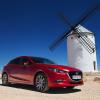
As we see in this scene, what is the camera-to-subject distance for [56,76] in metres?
11.1

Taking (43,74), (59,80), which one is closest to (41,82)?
(43,74)

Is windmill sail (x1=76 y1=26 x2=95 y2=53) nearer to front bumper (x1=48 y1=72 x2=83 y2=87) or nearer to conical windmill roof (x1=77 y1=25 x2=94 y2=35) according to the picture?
conical windmill roof (x1=77 y1=25 x2=94 y2=35)

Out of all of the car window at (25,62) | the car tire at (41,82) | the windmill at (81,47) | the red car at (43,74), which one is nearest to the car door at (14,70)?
the red car at (43,74)

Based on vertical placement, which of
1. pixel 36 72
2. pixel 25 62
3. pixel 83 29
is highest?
pixel 83 29

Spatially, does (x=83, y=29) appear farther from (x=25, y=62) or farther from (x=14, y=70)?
(x=25, y=62)

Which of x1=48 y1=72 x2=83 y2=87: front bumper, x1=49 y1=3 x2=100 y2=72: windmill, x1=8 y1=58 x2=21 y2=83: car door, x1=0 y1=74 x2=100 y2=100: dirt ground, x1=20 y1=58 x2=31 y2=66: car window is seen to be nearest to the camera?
x1=0 y1=74 x2=100 y2=100: dirt ground

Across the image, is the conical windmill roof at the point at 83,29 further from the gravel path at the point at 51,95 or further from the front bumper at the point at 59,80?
the front bumper at the point at 59,80

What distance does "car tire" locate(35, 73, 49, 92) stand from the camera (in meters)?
11.3

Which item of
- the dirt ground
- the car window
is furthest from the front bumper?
the car window

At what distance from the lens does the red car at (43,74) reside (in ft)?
36.4

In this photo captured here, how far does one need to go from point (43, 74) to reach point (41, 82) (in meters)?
0.36

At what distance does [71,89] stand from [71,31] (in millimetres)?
29962

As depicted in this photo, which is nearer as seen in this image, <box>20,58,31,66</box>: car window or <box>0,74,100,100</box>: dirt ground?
<box>0,74,100,100</box>: dirt ground

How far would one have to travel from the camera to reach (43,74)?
11477mm
